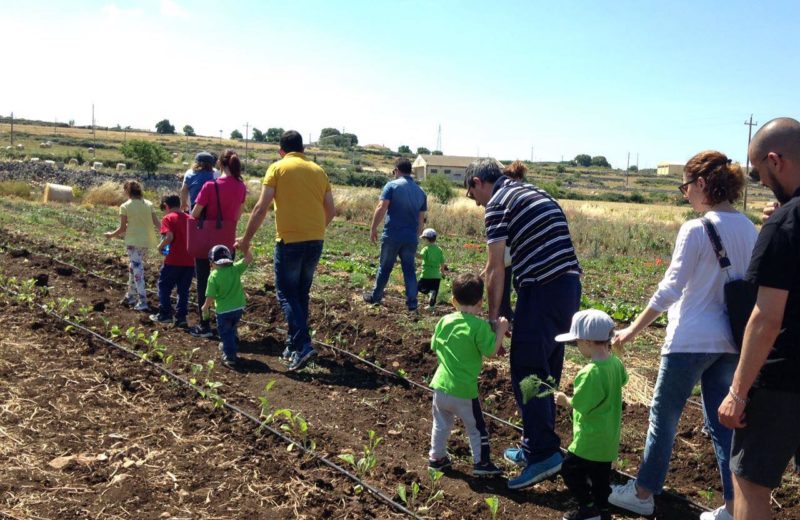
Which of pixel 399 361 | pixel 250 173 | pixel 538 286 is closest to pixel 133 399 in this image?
pixel 399 361

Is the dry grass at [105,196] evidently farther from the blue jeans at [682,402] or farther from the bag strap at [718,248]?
the bag strap at [718,248]

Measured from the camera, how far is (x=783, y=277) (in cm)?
275

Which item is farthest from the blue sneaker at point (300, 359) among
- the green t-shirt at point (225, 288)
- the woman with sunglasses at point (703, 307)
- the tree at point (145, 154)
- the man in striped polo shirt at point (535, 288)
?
the tree at point (145, 154)

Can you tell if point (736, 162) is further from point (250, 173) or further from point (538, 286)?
point (250, 173)

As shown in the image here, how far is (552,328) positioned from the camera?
445 cm

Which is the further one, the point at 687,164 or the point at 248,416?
the point at 248,416

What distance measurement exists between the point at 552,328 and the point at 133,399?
3467mm

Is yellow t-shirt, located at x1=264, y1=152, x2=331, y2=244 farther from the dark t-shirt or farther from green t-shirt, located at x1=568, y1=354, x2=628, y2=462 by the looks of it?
the dark t-shirt

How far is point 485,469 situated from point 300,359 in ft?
8.76

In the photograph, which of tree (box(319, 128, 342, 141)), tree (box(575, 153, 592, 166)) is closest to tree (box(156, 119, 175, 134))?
→ tree (box(319, 128, 342, 141))

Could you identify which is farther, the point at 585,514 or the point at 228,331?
the point at 228,331

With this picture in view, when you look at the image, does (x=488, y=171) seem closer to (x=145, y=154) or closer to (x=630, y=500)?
(x=630, y=500)

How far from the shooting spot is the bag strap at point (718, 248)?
3.76m

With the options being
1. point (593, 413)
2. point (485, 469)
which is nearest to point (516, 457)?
point (485, 469)
